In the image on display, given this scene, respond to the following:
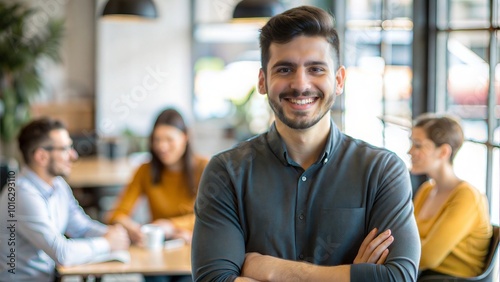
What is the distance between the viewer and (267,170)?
2062mm

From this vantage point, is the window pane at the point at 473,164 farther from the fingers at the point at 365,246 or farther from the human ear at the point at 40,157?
the human ear at the point at 40,157

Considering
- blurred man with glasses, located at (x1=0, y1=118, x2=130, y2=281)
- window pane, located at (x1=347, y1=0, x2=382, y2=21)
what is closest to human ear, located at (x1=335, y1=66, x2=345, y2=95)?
blurred man with glasses, located at (x1=0, y1=118, x2=130, y2=281)

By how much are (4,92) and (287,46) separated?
6.94m

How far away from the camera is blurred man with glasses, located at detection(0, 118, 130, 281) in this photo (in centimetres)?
326

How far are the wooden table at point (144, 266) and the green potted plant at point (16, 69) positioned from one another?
17.4 feet

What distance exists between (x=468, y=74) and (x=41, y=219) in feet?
7.21

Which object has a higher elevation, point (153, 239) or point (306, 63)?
point (306, 63)

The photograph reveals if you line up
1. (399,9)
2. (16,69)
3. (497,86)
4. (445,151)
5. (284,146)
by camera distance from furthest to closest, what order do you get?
(16,69)
(399,9)
(497,86)
(445,151)
(284,146)

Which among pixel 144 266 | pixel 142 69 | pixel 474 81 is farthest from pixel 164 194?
pixel 142 69

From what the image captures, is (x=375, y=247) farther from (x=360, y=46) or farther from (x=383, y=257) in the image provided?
(x=360, y=46)

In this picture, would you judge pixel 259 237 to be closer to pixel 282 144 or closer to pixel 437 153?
pixel 282 144

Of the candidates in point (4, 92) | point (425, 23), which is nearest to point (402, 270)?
point (425, 23)

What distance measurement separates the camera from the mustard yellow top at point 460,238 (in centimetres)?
290

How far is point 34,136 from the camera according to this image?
3.54m
